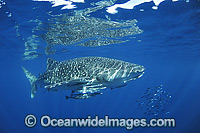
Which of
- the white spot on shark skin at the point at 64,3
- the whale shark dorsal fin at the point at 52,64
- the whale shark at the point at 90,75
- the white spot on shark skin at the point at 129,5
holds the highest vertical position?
the white spot on shark skin at the point at 64,3

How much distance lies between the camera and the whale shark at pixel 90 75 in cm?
384

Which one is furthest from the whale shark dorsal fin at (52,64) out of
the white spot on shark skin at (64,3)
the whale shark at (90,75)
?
the white spot on shark skin at (64,3)

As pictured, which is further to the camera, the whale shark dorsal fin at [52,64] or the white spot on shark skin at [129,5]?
the white spot on shark skin at [129,5]

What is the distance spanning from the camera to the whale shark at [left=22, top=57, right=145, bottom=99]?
384cm

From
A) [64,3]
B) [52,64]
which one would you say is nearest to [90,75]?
[52,64]

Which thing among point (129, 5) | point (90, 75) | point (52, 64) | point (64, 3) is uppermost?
point (64, 3)

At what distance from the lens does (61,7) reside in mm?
10328

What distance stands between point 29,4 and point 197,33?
59.3ft

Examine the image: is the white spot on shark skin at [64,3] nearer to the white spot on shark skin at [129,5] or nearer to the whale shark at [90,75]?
the white spot on shark skin at [129,5]

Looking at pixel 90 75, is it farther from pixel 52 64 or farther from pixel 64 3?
pixel 64 3

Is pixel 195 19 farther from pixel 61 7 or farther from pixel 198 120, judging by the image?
pixel 198 120

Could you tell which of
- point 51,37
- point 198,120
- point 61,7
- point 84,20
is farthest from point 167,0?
point 198,120

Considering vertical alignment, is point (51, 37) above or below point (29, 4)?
below

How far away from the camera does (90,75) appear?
13.9 feet
